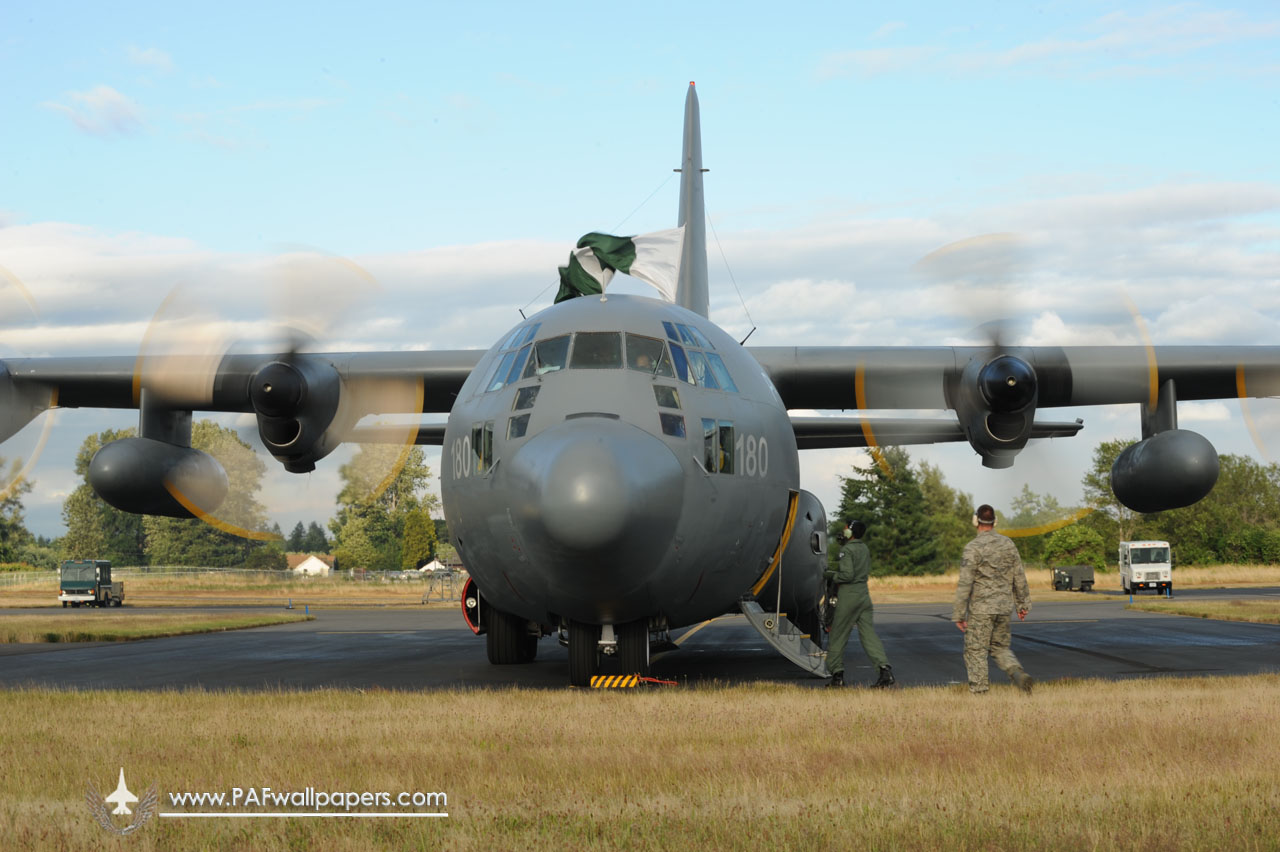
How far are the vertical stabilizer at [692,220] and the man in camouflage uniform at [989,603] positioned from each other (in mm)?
8542

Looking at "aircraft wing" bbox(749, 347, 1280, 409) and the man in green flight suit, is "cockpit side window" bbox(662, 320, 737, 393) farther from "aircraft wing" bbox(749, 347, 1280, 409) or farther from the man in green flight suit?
"aircraft wing" bbox(749, 347, 1280, 409)

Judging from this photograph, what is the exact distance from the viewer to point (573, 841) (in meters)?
5.33

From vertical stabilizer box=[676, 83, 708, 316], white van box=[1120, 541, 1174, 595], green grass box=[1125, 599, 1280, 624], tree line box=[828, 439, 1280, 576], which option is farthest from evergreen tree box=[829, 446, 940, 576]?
vertical stabilizer box=[676, 83, 708, 316]

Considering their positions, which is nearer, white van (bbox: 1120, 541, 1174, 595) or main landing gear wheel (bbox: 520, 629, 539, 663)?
main landing gear wheel (bbox: 520, 629, 539, 663)

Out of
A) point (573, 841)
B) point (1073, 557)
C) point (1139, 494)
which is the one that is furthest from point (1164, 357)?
point (1073, 557)

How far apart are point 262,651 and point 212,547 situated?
247 ft

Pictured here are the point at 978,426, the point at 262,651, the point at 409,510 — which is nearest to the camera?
the point at 978,426

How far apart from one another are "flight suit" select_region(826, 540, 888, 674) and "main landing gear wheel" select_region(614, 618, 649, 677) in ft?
6.55

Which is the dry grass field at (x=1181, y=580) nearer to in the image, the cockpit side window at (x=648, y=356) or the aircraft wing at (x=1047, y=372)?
the aircraft wing at (x=1047, y=372)

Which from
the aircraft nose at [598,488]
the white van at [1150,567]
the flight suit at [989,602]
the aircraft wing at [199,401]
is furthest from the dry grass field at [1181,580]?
the aircraft nose at [598,488]

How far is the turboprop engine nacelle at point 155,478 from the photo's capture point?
1723 cm

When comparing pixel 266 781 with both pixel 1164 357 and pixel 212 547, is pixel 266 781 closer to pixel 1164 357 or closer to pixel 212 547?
pixel 1164 357

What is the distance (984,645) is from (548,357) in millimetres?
4832

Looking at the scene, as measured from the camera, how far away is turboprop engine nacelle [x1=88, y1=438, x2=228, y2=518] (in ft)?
56.5
